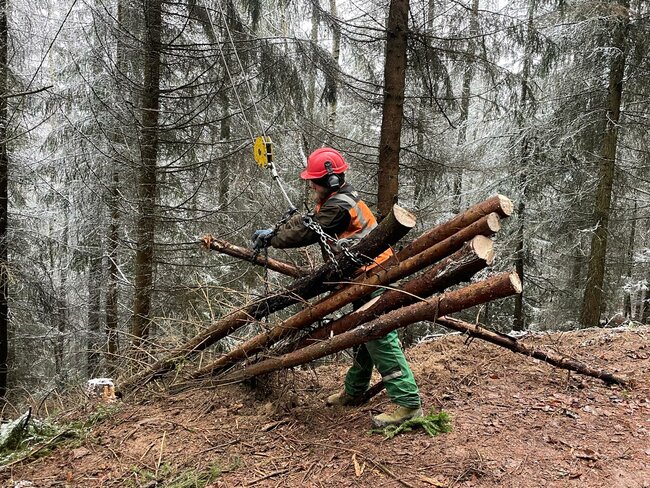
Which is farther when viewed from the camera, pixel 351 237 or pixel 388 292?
pixel 351 237

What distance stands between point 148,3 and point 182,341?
5.53m

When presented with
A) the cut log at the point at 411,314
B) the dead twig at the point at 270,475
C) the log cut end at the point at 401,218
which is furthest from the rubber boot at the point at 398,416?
the log cut end at the point at 401,218

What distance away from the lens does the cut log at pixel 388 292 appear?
3119mm

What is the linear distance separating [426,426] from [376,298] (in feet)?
3.62

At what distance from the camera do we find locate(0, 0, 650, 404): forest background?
7.50m

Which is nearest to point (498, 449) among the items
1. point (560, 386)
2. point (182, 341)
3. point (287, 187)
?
point (560, 386)

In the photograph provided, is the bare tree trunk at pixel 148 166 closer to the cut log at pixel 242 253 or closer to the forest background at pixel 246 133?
the forest background at pixel 246 133

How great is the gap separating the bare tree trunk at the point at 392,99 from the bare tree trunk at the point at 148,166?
147 inches

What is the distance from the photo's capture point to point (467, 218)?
3439 mm

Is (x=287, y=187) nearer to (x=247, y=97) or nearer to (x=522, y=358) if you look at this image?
(x=247, y=97)

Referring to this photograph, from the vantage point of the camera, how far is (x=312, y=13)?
7273mm

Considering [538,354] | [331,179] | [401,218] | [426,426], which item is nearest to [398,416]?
[426,426]

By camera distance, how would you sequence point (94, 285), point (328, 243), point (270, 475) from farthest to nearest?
point (94, 285) < point (328, 243) < point (270, 475)

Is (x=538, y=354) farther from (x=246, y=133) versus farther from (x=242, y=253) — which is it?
(x=246, y=133)
